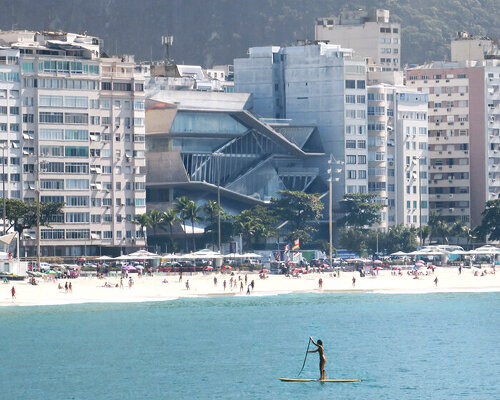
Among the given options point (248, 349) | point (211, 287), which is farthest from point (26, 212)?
point (248, 349)

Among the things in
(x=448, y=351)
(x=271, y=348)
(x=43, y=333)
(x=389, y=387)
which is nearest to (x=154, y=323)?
(x=43, y=333)

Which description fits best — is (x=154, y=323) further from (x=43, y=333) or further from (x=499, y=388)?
(x=499, y=388)

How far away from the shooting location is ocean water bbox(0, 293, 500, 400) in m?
104

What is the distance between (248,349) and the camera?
125 metres

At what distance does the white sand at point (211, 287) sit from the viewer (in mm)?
160375

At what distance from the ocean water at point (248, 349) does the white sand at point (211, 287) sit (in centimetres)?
219

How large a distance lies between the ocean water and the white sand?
2.19 meters

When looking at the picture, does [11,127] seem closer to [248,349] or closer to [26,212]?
[26,212]

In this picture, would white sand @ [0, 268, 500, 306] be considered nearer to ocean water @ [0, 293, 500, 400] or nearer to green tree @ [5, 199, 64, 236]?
ocean water @ [0, 293, 500, 400]

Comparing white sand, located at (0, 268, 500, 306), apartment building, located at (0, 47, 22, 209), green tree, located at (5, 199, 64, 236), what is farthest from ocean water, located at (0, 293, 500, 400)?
apartment building, located at (0, 47, 22, 209)

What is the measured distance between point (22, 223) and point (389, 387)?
311 feet

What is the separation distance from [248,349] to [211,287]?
51645 millimetres

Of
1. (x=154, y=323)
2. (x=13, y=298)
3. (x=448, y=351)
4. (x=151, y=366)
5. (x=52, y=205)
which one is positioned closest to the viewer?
(x=151, y=366)

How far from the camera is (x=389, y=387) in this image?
105 m
